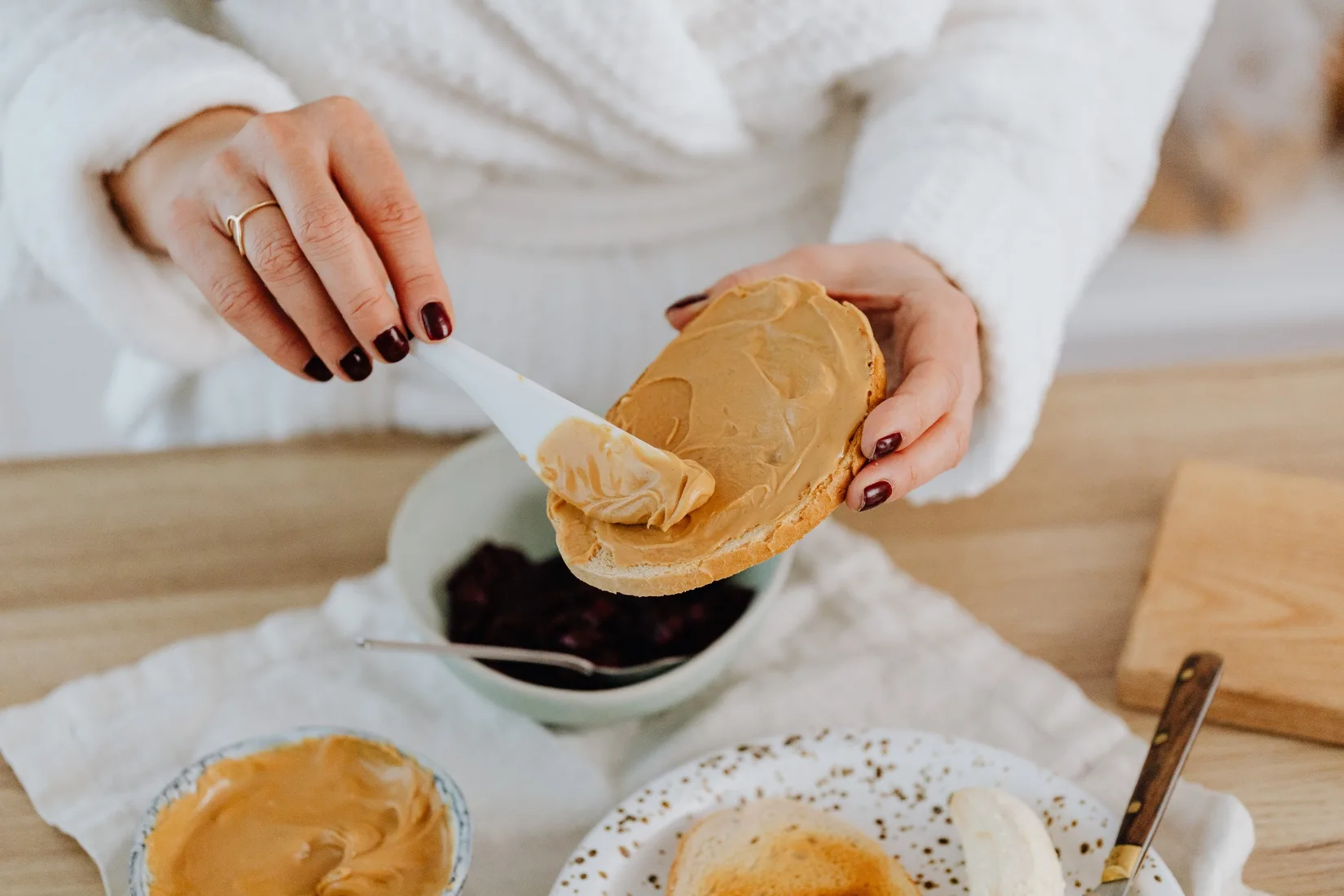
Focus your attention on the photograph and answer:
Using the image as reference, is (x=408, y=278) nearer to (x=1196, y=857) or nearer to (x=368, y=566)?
(x=368, y=566)

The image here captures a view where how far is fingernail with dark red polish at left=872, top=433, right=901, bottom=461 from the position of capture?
650 millimetres

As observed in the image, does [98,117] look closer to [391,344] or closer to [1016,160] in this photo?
[391,344]

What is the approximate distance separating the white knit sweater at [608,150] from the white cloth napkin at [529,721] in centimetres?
16

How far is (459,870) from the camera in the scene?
0.65 metres

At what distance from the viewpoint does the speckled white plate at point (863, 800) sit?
71cm

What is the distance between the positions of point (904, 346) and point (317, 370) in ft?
1.37

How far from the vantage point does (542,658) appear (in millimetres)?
795

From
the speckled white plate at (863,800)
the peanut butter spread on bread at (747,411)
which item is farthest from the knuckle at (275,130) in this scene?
the speckled white plate at (863,800)

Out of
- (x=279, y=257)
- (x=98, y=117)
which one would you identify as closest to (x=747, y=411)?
(x=279, y=257)

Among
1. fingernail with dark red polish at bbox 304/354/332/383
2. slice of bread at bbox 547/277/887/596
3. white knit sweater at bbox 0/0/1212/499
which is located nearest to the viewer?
slice of bread at bbox 547/277/887/596

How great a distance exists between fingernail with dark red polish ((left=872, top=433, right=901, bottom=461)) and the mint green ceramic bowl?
20cm

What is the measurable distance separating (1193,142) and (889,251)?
109 cm

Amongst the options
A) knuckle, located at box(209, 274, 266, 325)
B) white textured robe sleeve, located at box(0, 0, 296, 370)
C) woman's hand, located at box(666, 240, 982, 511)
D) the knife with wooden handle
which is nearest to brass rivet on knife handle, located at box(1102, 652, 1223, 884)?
the knife with wooden handle

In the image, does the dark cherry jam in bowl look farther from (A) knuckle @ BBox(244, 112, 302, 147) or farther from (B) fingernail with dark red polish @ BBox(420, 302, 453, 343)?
(A) knuckle @ BBox(244, 112, 302, 147)
